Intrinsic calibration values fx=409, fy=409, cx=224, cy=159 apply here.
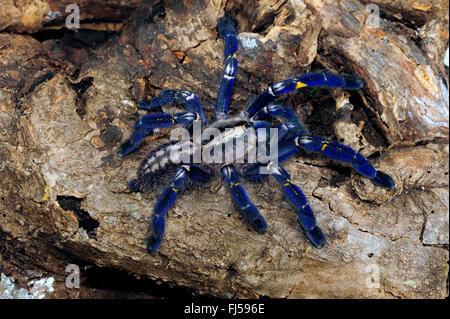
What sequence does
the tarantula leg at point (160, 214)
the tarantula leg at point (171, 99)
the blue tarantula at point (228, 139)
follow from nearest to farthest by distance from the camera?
1. the tarantula leg at point (160, 214)
2. the blue tarantula at point (228, 139)
3. the tarantula leg at point (171, 99)

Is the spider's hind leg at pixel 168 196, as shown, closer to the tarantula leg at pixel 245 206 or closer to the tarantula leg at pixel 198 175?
the tarantula leg at pixel 198 175

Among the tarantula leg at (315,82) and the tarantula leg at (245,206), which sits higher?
the tarantula leg at (315,82)

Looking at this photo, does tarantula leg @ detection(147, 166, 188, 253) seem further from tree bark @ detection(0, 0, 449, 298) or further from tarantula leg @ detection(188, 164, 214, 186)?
tarantula leg @ detection(188, 164, 214, 186)

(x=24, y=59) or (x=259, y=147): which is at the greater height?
(x=24, y=59)

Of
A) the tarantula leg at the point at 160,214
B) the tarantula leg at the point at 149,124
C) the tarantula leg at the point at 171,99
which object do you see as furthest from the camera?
the tarantula leg at the point at 171,99

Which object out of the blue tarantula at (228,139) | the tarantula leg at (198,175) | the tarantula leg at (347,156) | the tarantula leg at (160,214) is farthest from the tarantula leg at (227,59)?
the tarantula leg at (160,214)

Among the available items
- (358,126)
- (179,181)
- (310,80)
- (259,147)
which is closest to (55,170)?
(179,181)

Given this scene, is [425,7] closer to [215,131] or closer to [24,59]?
[215,131]
